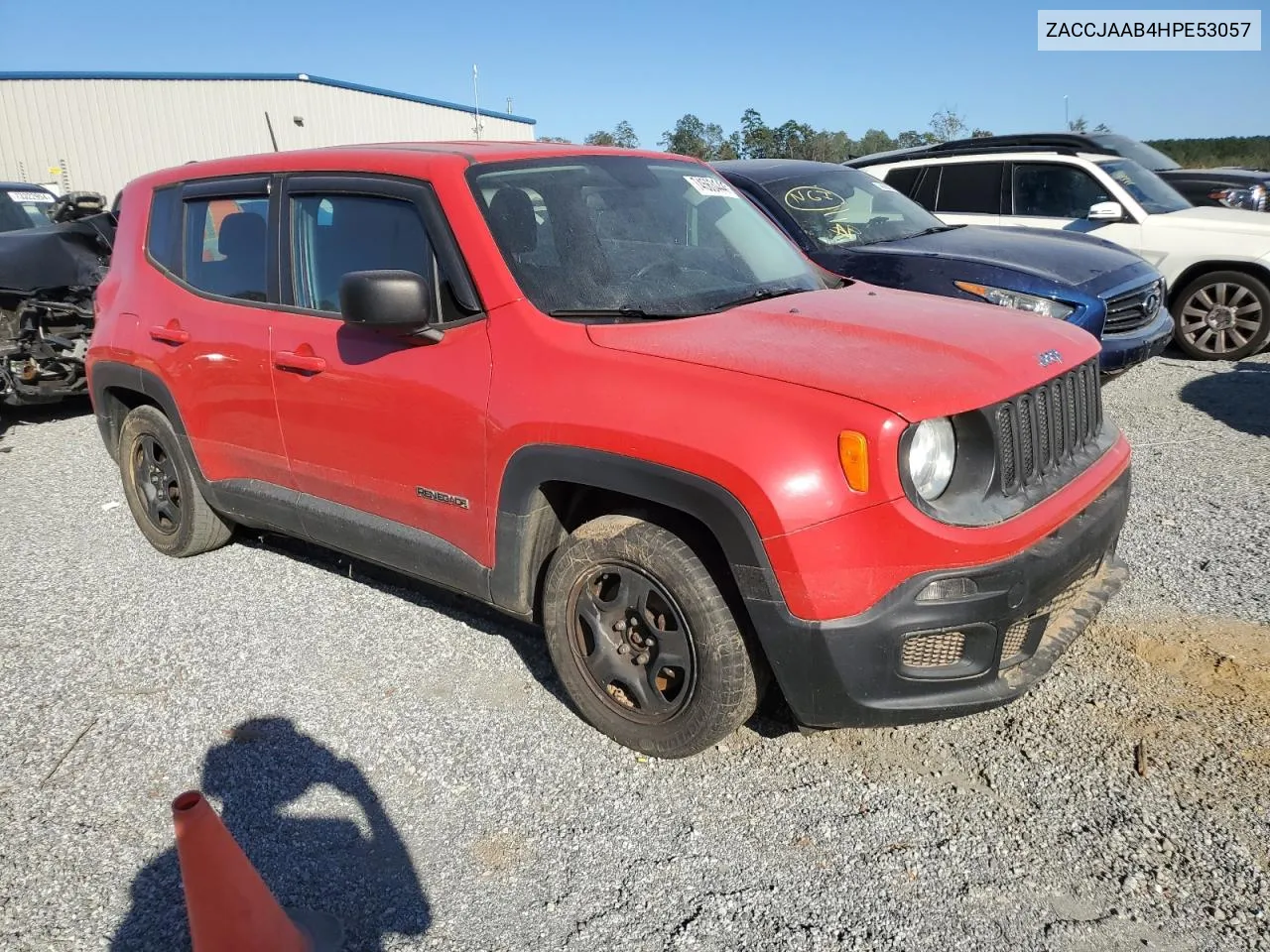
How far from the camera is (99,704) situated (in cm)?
361

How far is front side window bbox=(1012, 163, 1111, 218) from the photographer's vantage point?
28.1ft

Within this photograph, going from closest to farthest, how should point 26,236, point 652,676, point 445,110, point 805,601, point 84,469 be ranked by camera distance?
1. point 805,601
2. point 652,676
3. point 84,469
4. point 26,236
5. point 445,110

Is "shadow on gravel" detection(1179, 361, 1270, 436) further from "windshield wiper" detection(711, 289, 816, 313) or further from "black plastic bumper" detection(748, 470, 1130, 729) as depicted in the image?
"black plastic bumper" detection(748, 470, 1130, 729)

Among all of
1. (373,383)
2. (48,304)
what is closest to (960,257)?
(373,383)

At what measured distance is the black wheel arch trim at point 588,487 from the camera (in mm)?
2580

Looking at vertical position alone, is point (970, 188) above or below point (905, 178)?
below

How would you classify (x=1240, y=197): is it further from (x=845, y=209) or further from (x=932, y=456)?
(x=932, y=456)

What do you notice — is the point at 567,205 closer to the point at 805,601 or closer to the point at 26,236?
the point at 805,601

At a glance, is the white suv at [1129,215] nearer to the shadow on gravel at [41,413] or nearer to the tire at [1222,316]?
the tire at [1222,316]

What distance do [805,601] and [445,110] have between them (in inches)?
1470

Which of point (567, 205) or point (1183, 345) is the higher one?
point (567, 205)

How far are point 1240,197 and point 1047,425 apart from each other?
35.6 ft

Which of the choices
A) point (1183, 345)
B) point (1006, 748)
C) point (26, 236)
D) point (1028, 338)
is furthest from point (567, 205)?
point (1183, 345)

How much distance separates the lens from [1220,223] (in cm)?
819
